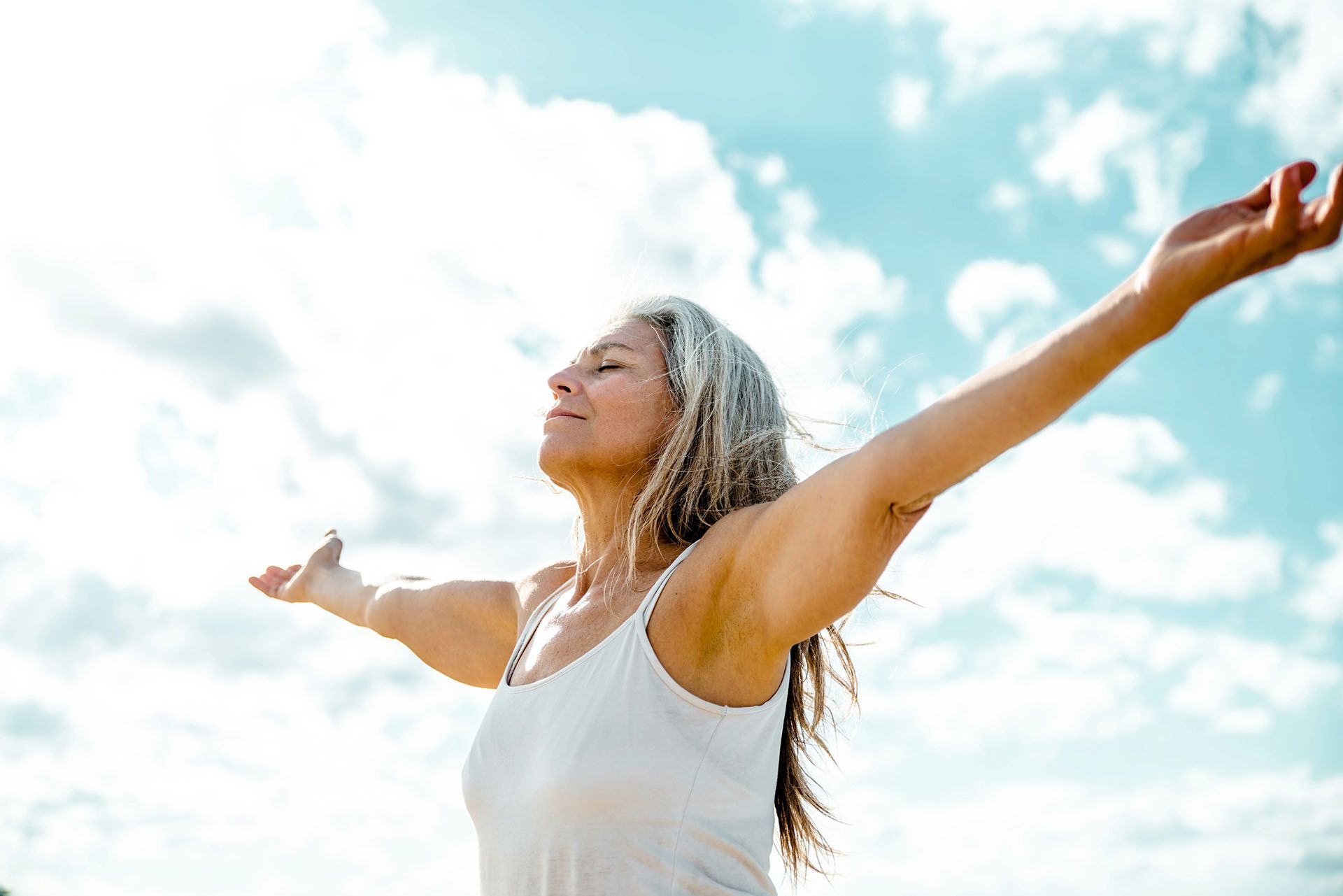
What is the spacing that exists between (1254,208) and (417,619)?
402 centimetres

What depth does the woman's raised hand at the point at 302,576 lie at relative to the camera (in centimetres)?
576

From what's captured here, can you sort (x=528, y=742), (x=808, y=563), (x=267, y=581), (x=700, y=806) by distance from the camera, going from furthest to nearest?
(x=267, y=581)
(x=528, y=742)
(x=700, y=806)
(x=808, y=563)

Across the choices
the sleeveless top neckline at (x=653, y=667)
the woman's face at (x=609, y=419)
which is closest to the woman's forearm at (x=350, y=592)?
the woman's face at (x=609, y=419)

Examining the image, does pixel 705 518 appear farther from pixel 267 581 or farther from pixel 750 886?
pixel 267 581

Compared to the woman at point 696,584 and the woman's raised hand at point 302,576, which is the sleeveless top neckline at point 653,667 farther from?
the woman's raised hand at point 302,576

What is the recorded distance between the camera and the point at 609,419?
4043 mm

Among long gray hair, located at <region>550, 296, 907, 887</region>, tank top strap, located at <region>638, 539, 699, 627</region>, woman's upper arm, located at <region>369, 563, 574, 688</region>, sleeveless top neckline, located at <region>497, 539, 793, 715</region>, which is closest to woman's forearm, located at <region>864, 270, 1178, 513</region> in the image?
sleeveless top neckline, located at <region>497, 539, 793, 715</region>

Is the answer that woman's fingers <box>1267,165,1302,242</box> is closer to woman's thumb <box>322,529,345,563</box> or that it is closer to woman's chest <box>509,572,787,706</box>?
woman's chest <box>509,572,787,706</box>

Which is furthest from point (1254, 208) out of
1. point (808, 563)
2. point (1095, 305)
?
point (808, 563)

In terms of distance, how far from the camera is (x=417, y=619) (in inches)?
202

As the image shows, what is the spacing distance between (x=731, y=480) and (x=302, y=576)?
9.63ft

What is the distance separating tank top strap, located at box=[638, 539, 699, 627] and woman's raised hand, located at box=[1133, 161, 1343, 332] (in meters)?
1.68

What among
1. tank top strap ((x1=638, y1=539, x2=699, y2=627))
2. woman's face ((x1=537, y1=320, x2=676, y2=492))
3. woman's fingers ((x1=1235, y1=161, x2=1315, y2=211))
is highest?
woman's face ((x1=537, y1=320, x2=676, y2=492))

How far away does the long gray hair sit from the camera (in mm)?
3865
